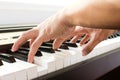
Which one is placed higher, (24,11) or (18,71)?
(24,11)

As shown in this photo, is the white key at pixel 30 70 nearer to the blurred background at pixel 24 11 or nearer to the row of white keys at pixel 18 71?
the row of white keys at pixel 18 71

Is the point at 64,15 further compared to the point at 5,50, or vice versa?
the point at 5,50

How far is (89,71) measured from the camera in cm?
109

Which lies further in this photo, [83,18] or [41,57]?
[41,57]

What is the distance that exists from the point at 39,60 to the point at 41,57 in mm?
40

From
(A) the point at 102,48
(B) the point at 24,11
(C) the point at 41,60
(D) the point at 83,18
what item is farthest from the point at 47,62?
(B) the point at 24,11

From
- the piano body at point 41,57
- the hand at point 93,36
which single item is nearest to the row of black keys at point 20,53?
the piano body at point 41,57

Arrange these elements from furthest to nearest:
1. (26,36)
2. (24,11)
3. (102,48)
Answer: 1. (24,11)
2. (102,48)
3. (26,36)

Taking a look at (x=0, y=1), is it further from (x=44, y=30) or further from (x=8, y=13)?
(x=44, y=30)

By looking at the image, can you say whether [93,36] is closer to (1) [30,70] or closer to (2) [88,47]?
(2) [88,47]

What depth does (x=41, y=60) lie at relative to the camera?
0.86 metres

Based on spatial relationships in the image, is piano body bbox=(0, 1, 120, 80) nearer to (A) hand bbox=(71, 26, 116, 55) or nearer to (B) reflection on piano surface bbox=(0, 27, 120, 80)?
(B) reflection on piano surface bbox=(0, 27, 120, 80)

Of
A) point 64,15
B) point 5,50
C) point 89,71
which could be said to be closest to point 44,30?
point 64,15

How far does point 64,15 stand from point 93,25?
0.11 metres
